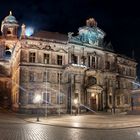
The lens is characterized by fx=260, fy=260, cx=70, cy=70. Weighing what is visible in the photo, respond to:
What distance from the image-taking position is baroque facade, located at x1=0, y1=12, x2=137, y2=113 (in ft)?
148

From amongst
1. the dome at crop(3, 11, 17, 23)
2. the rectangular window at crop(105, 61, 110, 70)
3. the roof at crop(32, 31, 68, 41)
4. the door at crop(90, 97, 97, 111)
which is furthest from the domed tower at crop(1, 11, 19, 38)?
the door at crop(90, 97, 97, 111)

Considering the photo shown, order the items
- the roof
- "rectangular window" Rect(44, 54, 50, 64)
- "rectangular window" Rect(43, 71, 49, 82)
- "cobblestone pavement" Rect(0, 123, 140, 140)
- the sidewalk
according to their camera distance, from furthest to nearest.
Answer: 1. the roof
2. "rectangular window" Rect(44, 54, 50, 64)
3. "rectangular window" Rect(43, 71, 49, 82)
4. the sidewalk
5. "cobblestone pavement" Rect(0, 123, 140, 140)

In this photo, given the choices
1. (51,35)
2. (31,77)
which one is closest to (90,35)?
(51,35)

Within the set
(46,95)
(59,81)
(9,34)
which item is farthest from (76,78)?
(9,34)

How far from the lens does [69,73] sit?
48000 millimetres

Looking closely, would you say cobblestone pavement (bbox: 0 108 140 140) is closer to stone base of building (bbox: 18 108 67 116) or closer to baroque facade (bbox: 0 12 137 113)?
stone base of building (bbox: 18 108 67 116)

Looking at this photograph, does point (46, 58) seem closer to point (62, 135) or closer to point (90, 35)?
point (90, 35)

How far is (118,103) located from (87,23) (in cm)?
1890

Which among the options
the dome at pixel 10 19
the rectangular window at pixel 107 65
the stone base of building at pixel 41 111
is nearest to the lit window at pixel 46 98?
the stone base of building at pixel 41 111

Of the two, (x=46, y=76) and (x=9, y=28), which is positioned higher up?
(x=9, y=28)

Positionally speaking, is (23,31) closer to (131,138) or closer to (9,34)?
(9,34)

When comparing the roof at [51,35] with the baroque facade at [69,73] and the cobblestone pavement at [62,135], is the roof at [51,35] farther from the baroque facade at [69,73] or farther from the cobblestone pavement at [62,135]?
the cobblestone pavement at [62,135]

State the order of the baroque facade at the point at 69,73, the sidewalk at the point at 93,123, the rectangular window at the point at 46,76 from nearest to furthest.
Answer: the sidewalk at the point at 93,123, the baroque facade at the point at 69,73, the rectangular window at the point at 46,76

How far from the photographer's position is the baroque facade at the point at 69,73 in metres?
45.2
